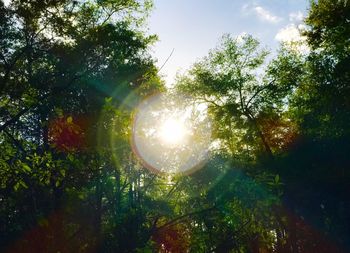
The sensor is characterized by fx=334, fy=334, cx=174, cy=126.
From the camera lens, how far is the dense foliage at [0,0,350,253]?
467 centimetres

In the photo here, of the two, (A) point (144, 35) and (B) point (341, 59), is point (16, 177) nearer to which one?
(A) point (144, 35)

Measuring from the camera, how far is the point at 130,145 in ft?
16.9

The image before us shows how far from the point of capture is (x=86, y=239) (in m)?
9.84

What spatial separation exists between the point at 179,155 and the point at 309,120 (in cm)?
1577

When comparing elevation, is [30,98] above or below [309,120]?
below

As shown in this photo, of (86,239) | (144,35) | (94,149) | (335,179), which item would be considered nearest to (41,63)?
(144,35)

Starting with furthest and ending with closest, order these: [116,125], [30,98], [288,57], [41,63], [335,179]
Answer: [288,57]
[335,179]
[41,63]
[116,125]
[30,98]

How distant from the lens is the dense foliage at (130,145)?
15.3 ft

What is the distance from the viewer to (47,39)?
35.4 feet

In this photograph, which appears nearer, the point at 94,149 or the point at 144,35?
the point at 94,149

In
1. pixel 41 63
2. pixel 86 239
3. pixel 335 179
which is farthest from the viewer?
pixel 335 179

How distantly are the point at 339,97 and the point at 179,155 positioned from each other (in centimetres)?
1471

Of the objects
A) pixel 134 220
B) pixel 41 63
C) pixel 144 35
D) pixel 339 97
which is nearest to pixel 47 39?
pixel 41 63

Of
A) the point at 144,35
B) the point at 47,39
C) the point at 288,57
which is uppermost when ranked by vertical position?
the point at 288,57
